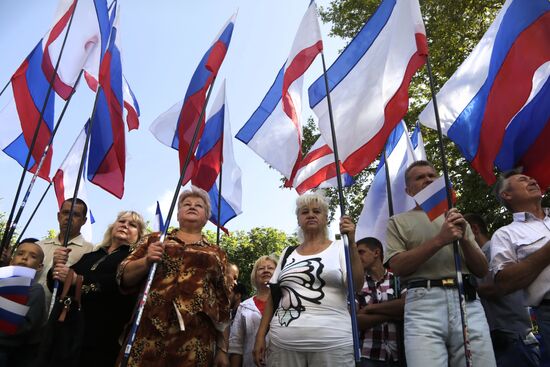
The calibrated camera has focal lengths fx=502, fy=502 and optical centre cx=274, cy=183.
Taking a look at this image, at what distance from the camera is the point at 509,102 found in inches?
154

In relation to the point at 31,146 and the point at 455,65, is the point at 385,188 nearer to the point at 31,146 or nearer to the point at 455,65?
the point at 31,146

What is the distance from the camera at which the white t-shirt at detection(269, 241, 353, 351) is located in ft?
10.4

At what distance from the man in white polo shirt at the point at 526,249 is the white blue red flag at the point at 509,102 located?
0.32 meters

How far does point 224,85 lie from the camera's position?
260 inches

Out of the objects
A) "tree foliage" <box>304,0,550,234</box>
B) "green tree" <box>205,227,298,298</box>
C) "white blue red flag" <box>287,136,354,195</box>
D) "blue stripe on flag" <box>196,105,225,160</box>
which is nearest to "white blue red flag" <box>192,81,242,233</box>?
"blue stripe on flag" <box>196,105,225,160</box>

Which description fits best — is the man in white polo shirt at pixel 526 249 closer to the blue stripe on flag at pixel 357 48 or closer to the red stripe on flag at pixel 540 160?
the red stripe on flag at pixel 540 160

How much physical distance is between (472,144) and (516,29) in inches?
40.4

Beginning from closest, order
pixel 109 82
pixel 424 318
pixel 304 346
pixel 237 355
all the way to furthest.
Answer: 1. pixel 424 318
2. pixel 304 346
3. pixel 237 355
4. pixel 109 82

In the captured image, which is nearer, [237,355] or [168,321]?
[168,321]

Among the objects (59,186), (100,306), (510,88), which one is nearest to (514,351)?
(510,88)

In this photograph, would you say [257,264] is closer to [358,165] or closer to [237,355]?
[237,355]

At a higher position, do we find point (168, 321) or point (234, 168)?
point (234, 168)

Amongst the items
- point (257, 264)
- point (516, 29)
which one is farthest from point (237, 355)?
point (516, 29)

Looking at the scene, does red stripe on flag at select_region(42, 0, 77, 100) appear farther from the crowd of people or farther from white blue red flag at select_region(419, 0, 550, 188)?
white blue red flag at select_region(419, 0, 550, 188)
